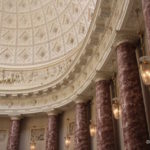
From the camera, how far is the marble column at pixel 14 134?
66.3ft

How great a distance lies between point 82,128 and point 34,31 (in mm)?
13230

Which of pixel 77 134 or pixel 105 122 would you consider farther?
pixel 77 134

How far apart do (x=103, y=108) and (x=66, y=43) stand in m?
11.1

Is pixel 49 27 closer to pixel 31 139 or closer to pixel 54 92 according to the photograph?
pixel 54 92

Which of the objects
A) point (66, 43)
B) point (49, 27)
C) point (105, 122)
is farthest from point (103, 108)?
point (49, 27)

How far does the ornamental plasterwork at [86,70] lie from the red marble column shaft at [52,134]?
3.77 feet

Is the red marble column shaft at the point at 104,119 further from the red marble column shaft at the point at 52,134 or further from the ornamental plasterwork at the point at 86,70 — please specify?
the red marble column shaft at the point at 52,134

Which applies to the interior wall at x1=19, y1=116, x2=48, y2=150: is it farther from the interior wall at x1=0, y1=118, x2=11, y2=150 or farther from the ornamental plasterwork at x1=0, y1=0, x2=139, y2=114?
the ornamental plasterwork at x1=0, y1=0, x2=139, y2=114

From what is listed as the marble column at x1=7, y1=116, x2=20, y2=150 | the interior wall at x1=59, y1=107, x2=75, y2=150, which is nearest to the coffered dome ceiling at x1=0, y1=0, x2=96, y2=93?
the marble column at x1=7, y1=116, x2=20, y2=150

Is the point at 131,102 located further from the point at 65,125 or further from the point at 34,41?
the point at 34,41

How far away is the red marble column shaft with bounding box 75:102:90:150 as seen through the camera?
1460 cm

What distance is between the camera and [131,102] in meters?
8.17

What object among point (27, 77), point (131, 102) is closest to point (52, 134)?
point (27, 77)

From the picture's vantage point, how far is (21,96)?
21.5 metres
